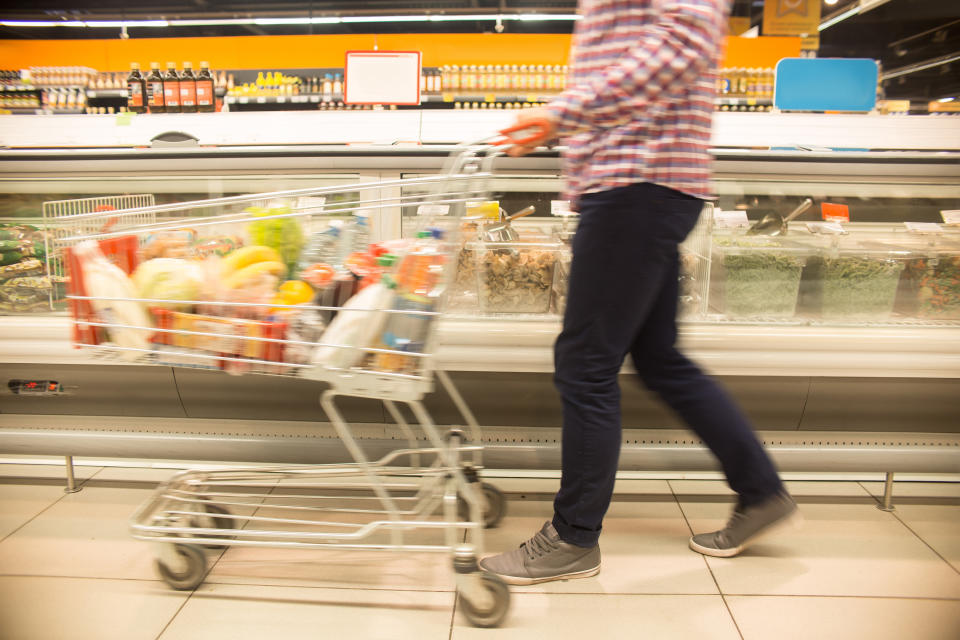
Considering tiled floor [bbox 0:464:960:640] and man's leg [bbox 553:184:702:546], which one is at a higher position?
man's leg [bbox 553:184:702:546]

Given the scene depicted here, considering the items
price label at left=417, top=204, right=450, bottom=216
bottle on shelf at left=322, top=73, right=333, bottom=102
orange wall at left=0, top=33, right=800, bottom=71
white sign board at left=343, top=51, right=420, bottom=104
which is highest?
orange wall at left=0, top=33, right=800, bottom=71

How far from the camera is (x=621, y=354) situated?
137cm

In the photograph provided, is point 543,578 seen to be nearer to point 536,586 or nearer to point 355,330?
point 536,586

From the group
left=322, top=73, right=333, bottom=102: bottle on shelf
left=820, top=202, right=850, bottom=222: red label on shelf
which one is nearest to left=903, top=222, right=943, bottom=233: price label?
left=820, top=202, right=850, bottom=222: red label on shelf

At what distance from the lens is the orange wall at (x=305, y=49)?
902 centimetres

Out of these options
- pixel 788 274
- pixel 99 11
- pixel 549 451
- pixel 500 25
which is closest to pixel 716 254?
pixel 788 274

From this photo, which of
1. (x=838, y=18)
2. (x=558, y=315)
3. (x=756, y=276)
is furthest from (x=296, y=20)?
(x=756, y=276)

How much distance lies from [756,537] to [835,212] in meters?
1.04

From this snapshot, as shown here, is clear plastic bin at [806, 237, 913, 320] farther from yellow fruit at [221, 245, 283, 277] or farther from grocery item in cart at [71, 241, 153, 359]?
grocery item in cart at [71, 241, 153, 359]

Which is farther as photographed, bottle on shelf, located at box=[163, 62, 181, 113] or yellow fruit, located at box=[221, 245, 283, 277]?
bottle on shelf, located at box=[163, 62, 181, 113]

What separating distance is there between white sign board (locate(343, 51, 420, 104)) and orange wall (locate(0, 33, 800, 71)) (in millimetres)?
7020

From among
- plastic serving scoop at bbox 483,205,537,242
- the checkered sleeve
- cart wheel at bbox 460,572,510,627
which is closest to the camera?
the checkered sleeve

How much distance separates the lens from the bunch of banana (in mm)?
1302

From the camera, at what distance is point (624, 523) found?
1.82m
